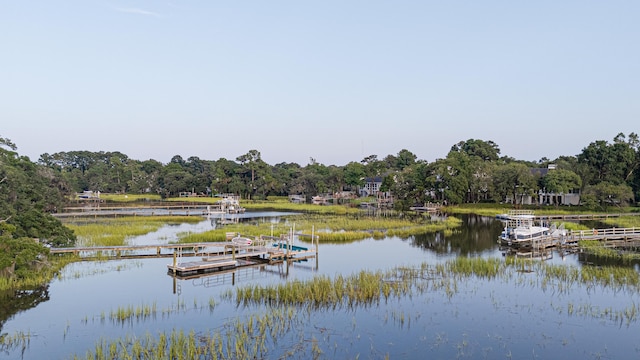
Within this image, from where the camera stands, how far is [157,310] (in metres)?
18.5

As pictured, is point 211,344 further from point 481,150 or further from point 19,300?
point 481,150

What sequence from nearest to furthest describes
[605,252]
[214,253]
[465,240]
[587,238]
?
[214,253] → [605,252] → [587,238] → [465,240]

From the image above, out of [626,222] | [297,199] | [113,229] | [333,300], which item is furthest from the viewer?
[297,199]

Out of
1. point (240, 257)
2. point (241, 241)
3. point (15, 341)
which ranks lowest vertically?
point (15, 341)

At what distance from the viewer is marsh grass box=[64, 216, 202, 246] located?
113 feet

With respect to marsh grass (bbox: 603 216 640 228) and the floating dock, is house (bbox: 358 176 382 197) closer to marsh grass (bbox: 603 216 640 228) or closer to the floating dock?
marsh grass (bbox: 603 216 640 228)

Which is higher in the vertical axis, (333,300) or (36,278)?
(36,278)

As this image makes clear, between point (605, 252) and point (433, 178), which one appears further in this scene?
point (433, 178)

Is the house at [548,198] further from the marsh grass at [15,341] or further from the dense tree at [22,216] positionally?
the marsh grass at [15,341]

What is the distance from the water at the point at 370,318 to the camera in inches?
583

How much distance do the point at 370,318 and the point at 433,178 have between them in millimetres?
57817

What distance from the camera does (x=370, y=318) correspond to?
17578mm

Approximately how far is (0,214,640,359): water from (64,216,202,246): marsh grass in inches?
329

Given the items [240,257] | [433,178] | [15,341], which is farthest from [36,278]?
[433,178]
